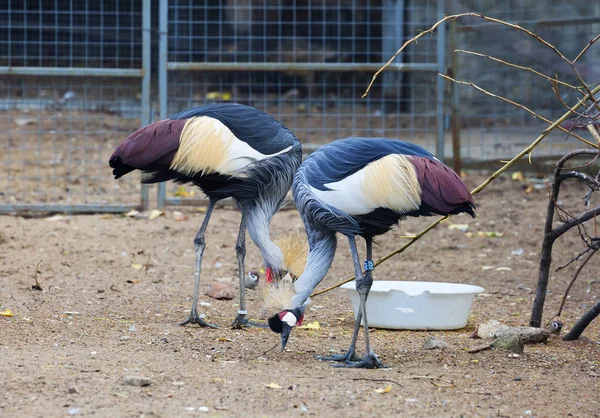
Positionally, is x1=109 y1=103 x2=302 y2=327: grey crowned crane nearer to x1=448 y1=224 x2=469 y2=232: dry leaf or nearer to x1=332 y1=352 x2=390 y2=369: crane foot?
x1=332 y1=352 x2=390 y2=369: crane foot

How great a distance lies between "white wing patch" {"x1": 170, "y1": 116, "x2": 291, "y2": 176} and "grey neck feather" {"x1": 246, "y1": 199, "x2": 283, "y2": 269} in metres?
0.35

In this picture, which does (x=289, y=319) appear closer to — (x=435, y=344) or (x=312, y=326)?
(x=435, y=344)

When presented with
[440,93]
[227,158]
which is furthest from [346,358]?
[440,93]

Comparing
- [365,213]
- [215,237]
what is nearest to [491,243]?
[215,237]

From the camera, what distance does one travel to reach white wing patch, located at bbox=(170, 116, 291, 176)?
524cm

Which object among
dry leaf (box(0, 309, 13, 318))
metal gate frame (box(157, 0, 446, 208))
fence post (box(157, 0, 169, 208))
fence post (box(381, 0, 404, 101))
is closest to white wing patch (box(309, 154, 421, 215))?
dry leaf (box(0, 309, 13, 318))

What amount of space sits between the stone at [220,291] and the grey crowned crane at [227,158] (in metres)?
0.69

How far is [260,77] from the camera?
12.6m

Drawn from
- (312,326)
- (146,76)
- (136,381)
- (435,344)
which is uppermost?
(146,76)

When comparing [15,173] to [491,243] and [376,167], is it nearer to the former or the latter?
[491,243]

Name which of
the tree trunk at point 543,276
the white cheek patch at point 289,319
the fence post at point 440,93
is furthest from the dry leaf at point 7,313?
the fence post at point 440,93

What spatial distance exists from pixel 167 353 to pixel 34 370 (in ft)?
2.45

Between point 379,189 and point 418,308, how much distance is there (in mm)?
1209

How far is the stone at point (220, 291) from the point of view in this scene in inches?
245
